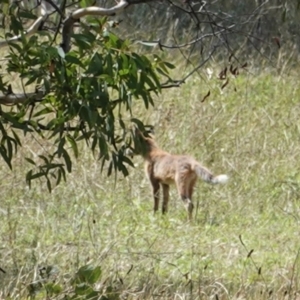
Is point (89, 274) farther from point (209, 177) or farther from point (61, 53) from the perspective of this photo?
point (209, 177)

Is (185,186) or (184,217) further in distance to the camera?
(185,186)

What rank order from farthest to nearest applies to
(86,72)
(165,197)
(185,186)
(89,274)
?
(165,197) → (185,186) → (89,274) → (86,72)

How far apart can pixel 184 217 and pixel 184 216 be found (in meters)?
0.05

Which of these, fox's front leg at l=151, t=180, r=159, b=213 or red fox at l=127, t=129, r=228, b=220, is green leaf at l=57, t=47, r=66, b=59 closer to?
red fox at l=127, t=129, r=228, b=220

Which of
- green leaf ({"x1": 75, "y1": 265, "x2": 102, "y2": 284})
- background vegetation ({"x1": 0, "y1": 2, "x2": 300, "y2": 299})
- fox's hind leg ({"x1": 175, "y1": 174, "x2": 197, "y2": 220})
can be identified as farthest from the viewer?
fox's hind leg ({"x1": 175, "y1": 174, "x2": 197, "y2": 220})

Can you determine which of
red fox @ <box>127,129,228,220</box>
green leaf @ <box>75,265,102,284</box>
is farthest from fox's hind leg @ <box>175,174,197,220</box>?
green leaf @ <box>75,265,102,284</box>

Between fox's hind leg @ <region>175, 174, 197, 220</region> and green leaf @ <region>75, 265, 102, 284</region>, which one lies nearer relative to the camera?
green leaf @ <region>75, 265, 102, 284</region>

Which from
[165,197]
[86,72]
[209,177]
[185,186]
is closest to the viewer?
[86,72]

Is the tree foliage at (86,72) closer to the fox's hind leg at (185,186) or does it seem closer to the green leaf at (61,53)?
the green leaf at (61,53)

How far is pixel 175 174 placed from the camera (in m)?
9.95

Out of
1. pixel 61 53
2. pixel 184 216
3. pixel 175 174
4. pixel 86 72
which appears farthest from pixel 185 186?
pixel 61 53

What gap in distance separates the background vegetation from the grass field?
1cm

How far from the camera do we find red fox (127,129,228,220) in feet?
31.5

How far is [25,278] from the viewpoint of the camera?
6328mm
